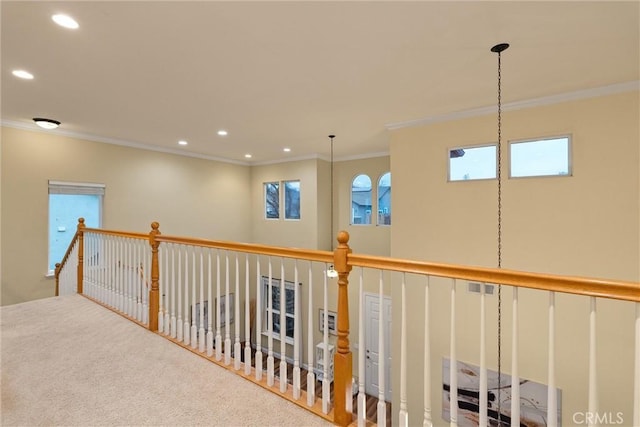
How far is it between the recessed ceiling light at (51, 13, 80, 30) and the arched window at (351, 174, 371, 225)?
5.93m

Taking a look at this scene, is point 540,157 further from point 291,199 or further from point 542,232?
point 291,199

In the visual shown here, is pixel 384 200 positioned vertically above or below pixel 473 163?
below

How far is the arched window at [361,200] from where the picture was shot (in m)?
7.35

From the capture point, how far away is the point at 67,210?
513cm

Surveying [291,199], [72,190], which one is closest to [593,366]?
[72,190]

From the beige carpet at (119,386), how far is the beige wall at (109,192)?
223 cm

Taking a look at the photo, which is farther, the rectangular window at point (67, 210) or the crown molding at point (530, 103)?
the rectangular window at point (67, 210)

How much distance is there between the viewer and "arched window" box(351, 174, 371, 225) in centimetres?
735

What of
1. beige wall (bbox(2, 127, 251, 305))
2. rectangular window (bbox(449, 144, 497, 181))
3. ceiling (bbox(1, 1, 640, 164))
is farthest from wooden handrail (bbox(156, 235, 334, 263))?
beige wall (bbox(2, 127, 251, 305))

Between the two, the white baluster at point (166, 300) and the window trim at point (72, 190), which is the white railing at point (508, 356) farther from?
the window trim at point (72, 190)

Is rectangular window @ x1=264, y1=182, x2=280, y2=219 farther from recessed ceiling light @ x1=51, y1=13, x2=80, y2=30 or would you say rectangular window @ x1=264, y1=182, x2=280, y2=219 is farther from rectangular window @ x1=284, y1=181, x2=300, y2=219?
recessed ceiling light @ x1=51, y1=13, x2=80, y2=30

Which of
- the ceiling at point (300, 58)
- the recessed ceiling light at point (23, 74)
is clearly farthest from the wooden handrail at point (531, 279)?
the recessed ceiling light at point (23, 74)

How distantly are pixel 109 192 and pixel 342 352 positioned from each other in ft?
18.4

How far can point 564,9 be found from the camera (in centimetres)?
204
